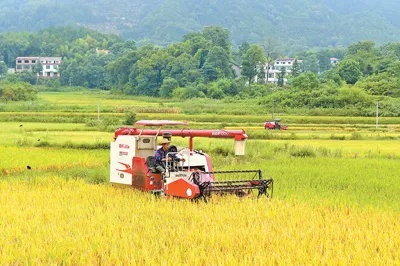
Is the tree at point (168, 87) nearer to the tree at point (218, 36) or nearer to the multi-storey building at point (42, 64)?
the tree at point (218, 36)

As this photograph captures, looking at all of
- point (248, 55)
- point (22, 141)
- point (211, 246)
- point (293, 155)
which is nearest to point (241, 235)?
point (211, 246)

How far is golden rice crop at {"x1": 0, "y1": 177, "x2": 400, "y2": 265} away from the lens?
671 centimetres

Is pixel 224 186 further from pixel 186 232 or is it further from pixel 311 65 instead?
pixel 311 65

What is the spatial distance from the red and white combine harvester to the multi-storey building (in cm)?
8514

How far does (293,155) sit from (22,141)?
31.9ft

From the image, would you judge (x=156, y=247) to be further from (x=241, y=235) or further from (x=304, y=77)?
(x=304, y=77)

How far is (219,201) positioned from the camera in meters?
10.1

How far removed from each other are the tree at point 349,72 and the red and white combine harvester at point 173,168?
5777 cm

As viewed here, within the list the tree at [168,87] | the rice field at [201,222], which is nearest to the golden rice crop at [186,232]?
the rice field at [201,222]

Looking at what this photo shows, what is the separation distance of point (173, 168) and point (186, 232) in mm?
3302

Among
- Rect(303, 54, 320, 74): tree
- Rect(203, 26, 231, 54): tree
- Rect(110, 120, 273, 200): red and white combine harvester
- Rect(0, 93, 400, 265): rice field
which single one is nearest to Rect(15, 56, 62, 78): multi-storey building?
Rect(203, 26, 231, 54): tree

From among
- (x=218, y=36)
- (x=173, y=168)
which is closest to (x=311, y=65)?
(x=218, y=36)

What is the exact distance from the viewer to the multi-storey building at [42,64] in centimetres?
9819

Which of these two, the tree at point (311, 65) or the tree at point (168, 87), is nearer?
the tree at point (168, 87)
